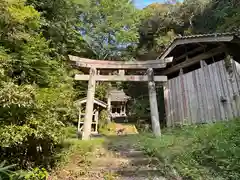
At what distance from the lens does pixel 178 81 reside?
1022cm

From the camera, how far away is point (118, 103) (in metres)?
18.0

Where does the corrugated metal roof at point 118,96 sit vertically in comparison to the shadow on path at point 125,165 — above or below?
above

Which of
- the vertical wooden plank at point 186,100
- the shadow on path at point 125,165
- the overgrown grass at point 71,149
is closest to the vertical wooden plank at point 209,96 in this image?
the vertical wooden plank at point 186,100

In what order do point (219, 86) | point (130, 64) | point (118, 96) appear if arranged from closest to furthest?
point (219, 86) → point (130, 64) → point (118, 96)

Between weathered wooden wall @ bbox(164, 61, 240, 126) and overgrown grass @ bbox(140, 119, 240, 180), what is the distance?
2290 mm

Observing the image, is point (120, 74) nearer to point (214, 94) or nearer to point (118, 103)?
point (214, 94)

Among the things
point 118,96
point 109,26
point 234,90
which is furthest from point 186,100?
point 109,26

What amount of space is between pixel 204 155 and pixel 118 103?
43.8ft

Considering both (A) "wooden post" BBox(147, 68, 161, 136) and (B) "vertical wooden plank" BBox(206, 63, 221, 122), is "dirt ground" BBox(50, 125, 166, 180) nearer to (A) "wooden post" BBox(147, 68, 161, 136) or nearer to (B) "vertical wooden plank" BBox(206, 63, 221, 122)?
(A) "wooden post" BBox(147, 68, 161, 136)

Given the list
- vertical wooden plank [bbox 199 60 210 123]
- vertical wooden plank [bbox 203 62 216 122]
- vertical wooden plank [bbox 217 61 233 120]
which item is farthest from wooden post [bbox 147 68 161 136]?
vertical wooden plank [bbox 217 61 233 120]

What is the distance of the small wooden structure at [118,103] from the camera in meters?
17.4

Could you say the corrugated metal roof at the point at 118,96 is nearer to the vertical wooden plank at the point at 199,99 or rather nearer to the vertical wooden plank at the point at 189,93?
the vertical wooden plank at the point at 189,93

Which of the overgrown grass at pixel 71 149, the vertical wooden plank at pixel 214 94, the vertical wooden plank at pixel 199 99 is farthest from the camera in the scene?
the vertical wooden plank at pixel 199 99

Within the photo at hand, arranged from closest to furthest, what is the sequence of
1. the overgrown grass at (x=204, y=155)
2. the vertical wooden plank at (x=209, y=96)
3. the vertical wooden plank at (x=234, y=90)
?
the overgrown grass at (x=204, y=155) → the vertical wooden plank at (x=234, y=90) → the vertical wooden plank at (x=209, y=96)
